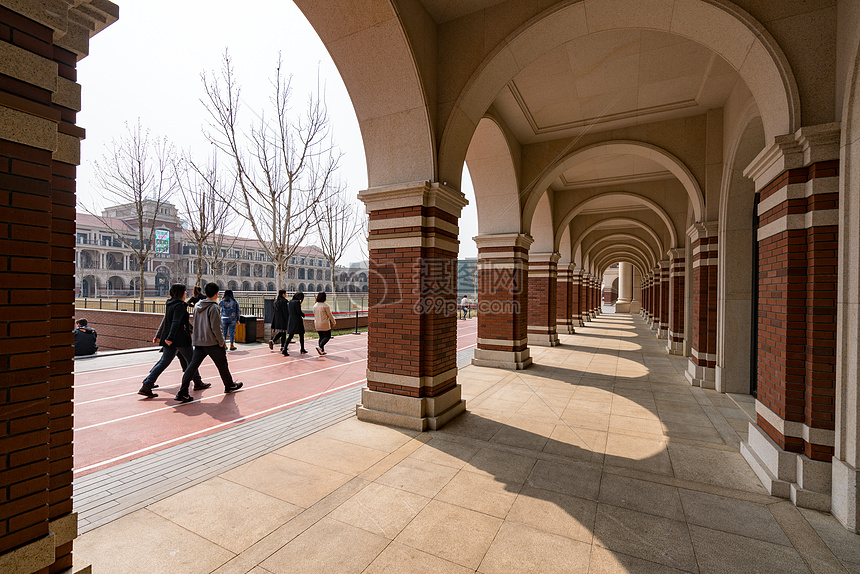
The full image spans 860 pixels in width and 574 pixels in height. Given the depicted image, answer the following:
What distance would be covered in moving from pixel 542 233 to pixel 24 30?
1277 cm

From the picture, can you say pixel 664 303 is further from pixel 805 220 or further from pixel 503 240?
pixel 805 220

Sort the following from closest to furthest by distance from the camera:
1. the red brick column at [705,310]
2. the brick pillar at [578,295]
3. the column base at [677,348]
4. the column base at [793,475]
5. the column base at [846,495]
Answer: the column base at [846,495]
the column base at [793,475]
the red brick column at [705,310]
the column base at [677,348]
the brick pillar at [578,295]

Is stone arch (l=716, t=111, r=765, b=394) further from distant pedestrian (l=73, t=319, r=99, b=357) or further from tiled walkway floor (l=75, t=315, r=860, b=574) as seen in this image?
distant pedestrian (l=73, t=319, r=99, b=357)

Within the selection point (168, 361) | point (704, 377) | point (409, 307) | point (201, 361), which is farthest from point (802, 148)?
point (168, 361)

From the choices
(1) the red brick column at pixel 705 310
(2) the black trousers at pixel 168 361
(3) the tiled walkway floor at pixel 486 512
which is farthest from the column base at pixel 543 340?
(2) the black trousers at pixel 168 361

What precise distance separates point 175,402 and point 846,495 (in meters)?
7.63

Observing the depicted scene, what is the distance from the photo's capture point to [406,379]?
188 inches

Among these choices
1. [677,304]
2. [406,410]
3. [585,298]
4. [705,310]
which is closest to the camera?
[406,410]

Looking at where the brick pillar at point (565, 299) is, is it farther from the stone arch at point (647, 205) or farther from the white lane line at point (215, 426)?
the white lane line at point (215, 426)

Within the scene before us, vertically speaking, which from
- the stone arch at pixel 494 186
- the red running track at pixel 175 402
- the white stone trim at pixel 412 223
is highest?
the stone arch at pixel 494 186

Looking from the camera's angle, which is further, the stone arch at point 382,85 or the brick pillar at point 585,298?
the brick pillar at point 585,298

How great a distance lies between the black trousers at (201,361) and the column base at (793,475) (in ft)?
22.8

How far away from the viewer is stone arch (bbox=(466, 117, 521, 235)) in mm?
8453

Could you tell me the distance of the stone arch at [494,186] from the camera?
8.45 metres
